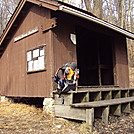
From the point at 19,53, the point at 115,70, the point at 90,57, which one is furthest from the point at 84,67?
the point at 19,53

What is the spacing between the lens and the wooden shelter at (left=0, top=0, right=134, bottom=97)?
659 cm

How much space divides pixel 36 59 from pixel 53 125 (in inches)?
110

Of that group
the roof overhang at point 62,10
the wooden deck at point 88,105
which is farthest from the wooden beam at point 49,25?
the wooden deck at point 88,105

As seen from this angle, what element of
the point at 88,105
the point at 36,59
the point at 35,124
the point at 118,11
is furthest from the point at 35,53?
the point at 118,11

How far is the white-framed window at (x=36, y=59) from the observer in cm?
691

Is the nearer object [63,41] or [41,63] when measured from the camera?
[63,41]

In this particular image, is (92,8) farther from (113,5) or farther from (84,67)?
(84,67)

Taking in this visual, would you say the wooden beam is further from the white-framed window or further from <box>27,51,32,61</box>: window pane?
<box>27,51,32,61</box>: window pane

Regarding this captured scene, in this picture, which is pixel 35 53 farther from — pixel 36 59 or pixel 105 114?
pixel 105 114

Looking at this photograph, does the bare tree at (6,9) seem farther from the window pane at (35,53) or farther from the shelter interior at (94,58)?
the window pane at (35,53)

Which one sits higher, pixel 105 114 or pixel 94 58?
pixel 94 58

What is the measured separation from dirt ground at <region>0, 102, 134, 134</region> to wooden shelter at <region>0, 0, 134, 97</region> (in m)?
1.03

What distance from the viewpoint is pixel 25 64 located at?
7859 mm

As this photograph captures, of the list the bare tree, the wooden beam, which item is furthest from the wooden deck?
the bare tree
